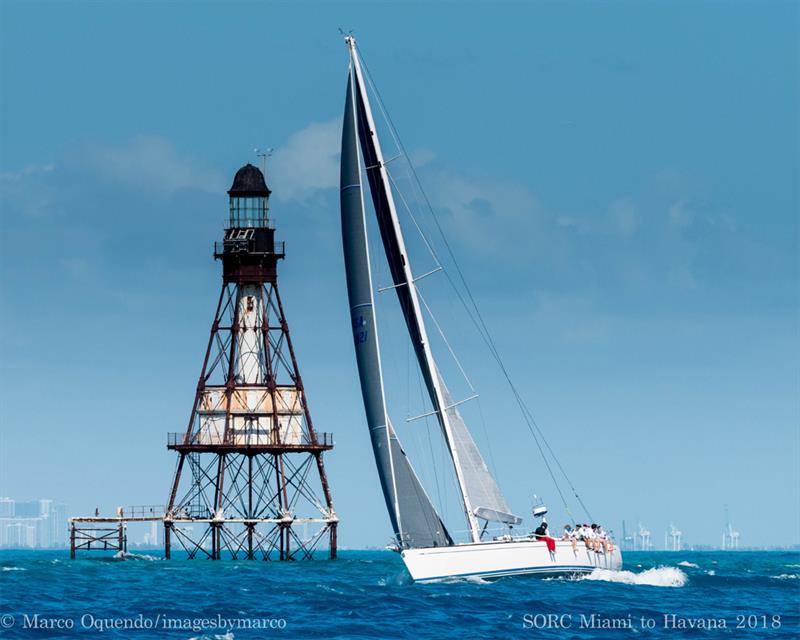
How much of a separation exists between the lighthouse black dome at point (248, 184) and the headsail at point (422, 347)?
35067 mm

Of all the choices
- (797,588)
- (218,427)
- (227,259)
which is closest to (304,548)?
(218,427)

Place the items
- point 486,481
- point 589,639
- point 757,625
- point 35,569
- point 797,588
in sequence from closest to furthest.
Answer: point 589,639
point 757,625
point 486,481
point 797,588
point 35,569

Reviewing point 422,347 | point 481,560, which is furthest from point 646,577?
point 422,347

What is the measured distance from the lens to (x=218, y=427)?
293 ft

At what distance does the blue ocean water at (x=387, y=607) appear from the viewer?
44.3 meters

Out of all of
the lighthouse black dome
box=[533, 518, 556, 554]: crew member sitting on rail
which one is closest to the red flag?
box=[533, 518, 556, 554]: crew member sitting on rail

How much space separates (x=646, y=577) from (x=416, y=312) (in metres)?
14.7

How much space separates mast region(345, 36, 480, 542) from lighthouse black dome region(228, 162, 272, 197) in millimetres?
35523

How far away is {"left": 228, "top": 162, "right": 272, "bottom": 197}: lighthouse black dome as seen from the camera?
92.2m

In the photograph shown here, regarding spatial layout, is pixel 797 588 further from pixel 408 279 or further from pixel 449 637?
pixel 449 637

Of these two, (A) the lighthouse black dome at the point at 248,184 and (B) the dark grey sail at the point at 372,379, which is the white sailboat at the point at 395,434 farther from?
(A) the lighthouse black dome at the point at 248,184

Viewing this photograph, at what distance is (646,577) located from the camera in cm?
6419

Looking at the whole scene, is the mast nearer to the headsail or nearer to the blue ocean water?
the headsail

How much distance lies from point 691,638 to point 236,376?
160 ft
